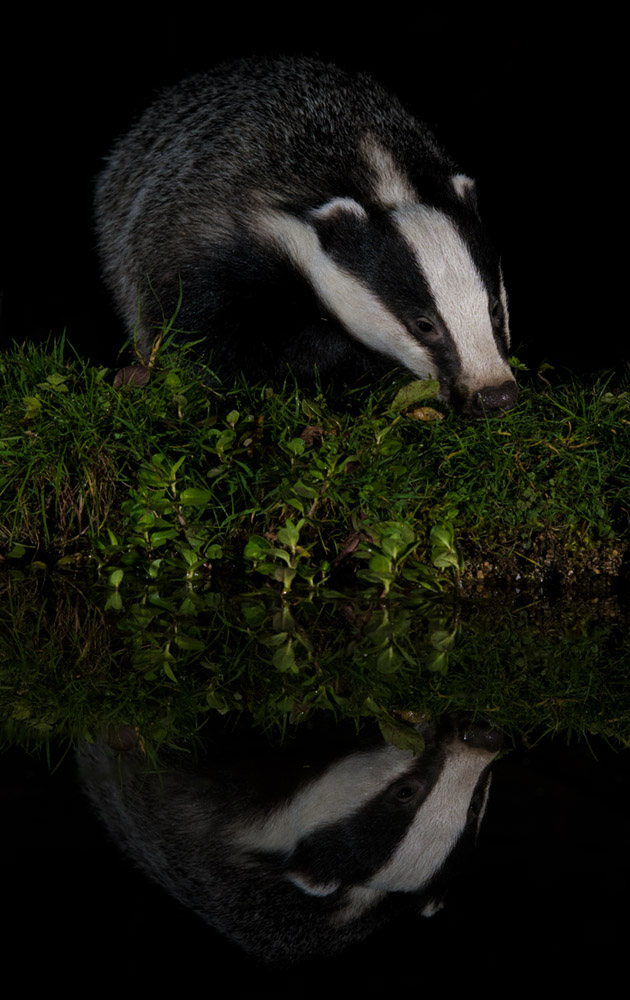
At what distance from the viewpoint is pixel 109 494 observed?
11.4 ft

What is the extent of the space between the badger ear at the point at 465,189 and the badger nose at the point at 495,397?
2.23 feet

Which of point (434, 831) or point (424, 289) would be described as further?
point (424, 289)

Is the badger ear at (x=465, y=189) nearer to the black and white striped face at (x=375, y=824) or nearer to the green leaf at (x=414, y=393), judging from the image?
the green leaf at (x=414, y=393)

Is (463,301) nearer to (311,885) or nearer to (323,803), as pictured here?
(323,803)

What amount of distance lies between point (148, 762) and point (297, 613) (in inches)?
32.5

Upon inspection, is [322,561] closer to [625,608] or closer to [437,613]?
[437,613]

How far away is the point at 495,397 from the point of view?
3529 millimetres

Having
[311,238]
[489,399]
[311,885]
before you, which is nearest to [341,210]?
[311,238]

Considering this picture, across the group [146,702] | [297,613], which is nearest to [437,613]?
[297,613]

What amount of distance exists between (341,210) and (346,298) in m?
0.28

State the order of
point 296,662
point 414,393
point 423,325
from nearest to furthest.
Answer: point 296,662 → point 414,393 → point 423,325

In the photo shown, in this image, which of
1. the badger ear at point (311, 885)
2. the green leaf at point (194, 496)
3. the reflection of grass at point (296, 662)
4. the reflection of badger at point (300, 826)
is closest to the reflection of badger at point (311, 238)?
the green leaf at point (194, 496)

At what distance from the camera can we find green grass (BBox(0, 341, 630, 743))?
7.91ft

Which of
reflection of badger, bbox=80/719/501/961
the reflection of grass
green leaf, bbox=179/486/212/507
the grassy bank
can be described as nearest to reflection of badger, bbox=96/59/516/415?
the grassy bank
